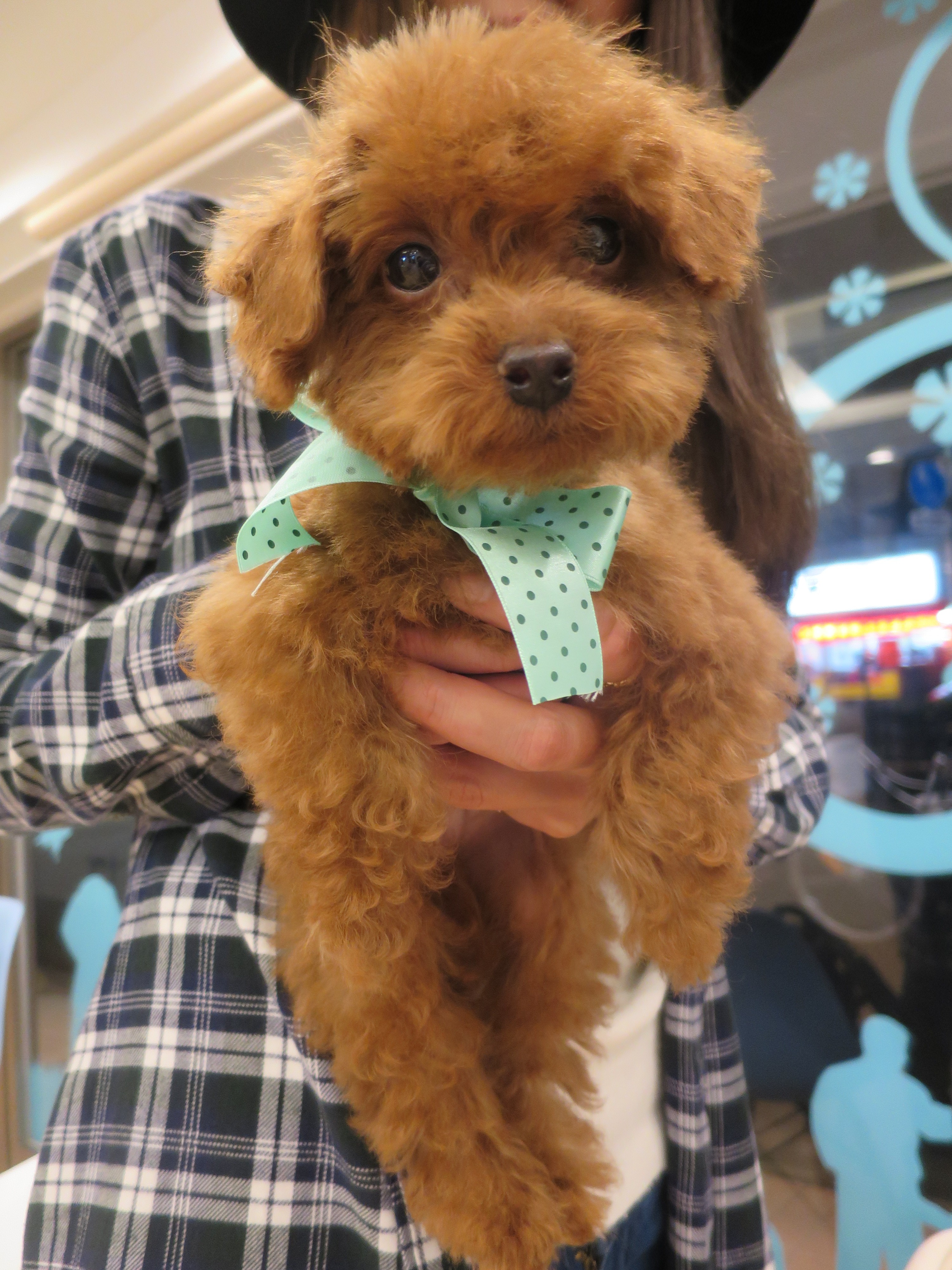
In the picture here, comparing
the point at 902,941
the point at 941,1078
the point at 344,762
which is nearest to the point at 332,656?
the point at 344,762

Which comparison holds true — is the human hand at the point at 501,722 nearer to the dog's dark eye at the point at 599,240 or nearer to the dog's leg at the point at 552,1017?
the dog's leg at the point at 552,1017

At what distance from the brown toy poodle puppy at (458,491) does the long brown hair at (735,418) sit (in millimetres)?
382

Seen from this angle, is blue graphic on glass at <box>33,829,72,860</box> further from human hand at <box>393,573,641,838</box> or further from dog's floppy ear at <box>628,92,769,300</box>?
dog's floppy ear at <box>628,92,769,300</box>

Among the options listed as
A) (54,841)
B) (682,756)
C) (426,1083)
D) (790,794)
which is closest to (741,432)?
(790,794)

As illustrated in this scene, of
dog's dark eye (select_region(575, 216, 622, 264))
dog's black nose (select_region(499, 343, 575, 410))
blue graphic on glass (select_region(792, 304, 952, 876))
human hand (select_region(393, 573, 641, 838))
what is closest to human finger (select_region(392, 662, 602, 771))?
human hand (select_region(393, 573, 641, 838))

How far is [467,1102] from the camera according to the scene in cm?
78

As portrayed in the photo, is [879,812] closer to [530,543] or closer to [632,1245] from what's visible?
[632,1245]

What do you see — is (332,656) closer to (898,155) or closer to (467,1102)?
(467,1102)

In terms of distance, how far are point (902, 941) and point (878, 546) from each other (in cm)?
96

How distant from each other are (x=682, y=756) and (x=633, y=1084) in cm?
60

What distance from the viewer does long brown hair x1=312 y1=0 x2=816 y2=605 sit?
110cm

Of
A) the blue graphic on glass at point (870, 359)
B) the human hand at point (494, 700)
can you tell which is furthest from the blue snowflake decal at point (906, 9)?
the human hand at point (494, 700)

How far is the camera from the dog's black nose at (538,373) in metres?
0.57

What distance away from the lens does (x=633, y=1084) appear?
1048mm
